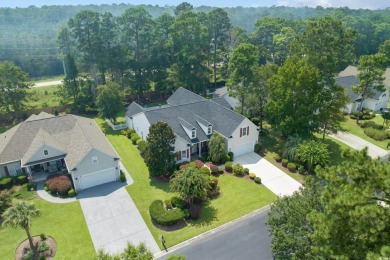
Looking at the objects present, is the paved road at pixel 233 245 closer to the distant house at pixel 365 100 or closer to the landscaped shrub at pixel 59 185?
the landscaped shrub at pixel 59 185

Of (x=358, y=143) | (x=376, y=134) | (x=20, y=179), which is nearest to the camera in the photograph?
(x=20, y=179)

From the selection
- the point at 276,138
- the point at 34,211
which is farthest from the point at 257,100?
the point at 34,211

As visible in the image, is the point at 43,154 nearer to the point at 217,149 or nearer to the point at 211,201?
the point at 211,201

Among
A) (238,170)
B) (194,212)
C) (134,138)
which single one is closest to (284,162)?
(238,170)

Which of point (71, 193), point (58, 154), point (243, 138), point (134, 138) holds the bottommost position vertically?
point (71, 193)

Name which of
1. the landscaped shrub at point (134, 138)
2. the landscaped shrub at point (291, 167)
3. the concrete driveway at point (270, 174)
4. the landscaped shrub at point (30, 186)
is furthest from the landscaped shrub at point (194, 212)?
the landscaped shrub at point (30, 186)

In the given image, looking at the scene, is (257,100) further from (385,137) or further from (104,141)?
(104,141)
